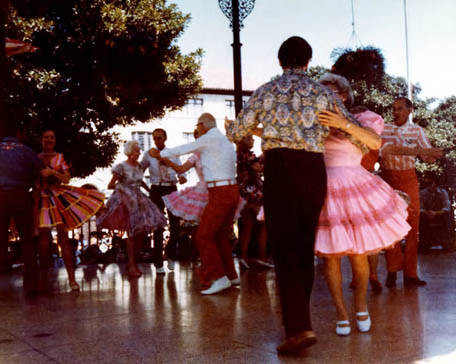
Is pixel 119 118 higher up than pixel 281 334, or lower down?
higher up

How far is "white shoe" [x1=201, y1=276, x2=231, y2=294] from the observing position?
7.02m

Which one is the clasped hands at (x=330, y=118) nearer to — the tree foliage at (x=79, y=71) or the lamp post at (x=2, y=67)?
the lamp post at (x=2, y=67)

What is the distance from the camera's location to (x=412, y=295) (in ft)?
20.7

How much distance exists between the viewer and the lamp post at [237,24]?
381 inches

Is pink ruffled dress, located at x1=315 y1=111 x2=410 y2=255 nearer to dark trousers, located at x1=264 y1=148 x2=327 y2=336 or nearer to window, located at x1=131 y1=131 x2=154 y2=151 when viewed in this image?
dark trousers, located at x1=264 y1=148 x2=327 y2=336

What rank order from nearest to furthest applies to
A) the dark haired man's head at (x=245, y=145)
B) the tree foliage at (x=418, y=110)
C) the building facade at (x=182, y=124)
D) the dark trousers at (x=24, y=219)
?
the dark trousers at (x=24, y=219), the dark haired man's head at (x=245, y=145), the tree foliage at (x=418, y=110), the building facade at (x=182, y=124)

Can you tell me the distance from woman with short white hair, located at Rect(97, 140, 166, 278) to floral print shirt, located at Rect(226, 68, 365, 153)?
201 inches

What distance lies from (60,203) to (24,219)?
460 mm

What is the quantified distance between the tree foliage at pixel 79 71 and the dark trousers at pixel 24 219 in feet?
27.0

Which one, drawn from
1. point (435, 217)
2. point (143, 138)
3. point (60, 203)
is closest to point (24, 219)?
point (60, 203)

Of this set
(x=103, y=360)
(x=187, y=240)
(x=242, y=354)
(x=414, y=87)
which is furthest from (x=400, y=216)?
(x=414, y=87)

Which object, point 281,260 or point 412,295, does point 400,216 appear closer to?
point 281,260

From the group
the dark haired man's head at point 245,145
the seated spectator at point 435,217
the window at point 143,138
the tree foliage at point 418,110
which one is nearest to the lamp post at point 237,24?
the dark haired man's head at point 245,145

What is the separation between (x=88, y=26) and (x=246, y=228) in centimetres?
967
